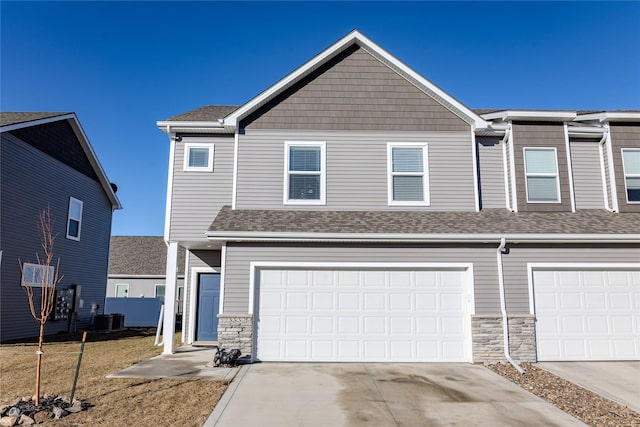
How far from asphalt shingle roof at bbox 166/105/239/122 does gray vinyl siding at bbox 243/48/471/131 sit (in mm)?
1655

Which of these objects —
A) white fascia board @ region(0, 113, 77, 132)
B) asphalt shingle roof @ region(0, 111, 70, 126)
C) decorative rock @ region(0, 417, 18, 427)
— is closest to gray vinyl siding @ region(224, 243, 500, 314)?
decorative rock @ region(0, 417, 18, 427)

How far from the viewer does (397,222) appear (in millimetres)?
10664

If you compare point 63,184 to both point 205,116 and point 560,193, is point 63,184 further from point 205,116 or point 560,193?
point 560,193

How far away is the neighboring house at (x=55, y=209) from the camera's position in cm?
1380

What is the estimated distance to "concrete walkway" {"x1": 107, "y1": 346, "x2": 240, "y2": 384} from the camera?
27.3ft

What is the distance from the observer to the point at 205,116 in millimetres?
12953

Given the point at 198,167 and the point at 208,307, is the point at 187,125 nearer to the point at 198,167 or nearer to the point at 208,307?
the point at 198,167

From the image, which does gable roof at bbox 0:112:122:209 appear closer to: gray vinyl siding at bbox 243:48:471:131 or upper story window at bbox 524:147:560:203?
gray vinyl siding at bbox 243:48:471:131

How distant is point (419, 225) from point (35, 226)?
13198 millimetres

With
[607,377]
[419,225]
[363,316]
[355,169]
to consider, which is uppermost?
[355,169]

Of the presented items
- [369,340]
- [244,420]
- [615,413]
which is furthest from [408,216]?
[244,420]

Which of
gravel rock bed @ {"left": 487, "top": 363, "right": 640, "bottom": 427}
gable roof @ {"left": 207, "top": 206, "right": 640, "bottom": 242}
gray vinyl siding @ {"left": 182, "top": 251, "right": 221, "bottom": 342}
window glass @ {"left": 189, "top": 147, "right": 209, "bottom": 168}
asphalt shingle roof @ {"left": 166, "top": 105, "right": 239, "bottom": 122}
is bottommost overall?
gravel rock bed @ {"left": 487, "top": 363, "right": 640, "bottom": 427}

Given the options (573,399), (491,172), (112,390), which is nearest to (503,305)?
(573,399)

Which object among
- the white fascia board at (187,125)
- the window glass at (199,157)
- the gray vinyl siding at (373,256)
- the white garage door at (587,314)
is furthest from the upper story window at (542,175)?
the window glass at (199,157)
